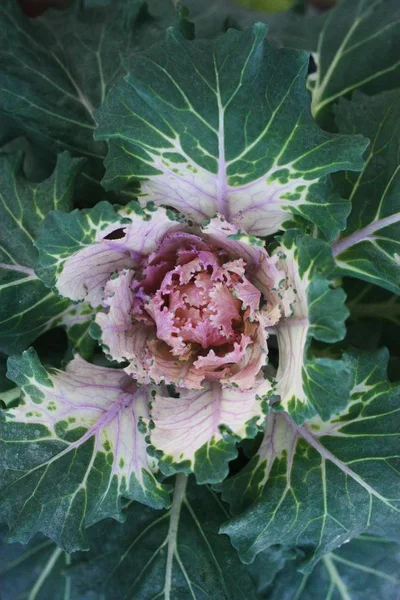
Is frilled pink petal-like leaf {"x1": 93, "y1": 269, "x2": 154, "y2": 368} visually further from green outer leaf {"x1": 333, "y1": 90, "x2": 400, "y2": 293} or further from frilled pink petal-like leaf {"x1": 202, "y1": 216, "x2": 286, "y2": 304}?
green outer leaf {"x1": 333, "y1": 90, "x2": 400, "y2": 293}

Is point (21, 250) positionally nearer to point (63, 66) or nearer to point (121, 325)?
point (121, 325)

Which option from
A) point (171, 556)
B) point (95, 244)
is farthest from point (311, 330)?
point (171, 556)

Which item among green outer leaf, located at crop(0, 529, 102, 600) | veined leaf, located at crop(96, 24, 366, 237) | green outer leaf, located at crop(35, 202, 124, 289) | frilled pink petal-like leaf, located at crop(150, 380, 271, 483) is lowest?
green outer leaf, located at crop(0, 529, 102, 600)

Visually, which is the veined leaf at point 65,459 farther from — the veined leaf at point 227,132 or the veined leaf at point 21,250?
the veined leaf at point 227,132

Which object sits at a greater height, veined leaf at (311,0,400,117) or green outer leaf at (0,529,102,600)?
veined leaf at (311,0,400,117)

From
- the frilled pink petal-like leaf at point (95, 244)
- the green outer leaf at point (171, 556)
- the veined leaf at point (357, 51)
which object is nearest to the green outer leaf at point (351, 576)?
the green outer leaf at point (171, 556)

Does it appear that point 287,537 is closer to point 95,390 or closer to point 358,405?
point 358,405

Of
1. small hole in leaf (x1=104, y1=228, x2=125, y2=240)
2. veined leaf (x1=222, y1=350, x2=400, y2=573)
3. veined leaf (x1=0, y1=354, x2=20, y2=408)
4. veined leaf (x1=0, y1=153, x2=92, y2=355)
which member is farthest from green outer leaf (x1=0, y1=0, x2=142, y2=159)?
veined leaf (x1=222, y1=350, x2=400, y2=573)
